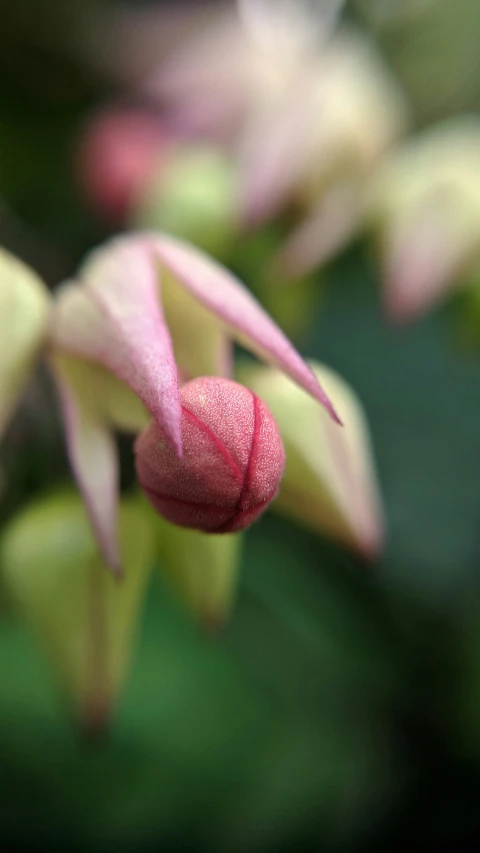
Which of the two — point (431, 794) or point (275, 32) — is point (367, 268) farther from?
point (431, 794)

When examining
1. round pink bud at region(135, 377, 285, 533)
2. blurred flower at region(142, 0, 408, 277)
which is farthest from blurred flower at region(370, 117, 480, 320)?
round pink bud at region(135, 377, 285, 533)

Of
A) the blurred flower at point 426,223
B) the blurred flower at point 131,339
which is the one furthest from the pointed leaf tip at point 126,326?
the blurred flower at point 426,223

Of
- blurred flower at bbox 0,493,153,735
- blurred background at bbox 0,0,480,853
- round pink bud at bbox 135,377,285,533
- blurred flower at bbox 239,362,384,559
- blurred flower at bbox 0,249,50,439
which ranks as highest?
round pink bud at bbox 135,377,285,533

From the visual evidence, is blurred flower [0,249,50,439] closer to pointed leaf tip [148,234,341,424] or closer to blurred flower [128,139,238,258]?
pointed leaf tip [148,234,341,424]

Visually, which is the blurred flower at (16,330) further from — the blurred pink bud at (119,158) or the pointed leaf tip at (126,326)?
the blurred pink bud at (119,158)

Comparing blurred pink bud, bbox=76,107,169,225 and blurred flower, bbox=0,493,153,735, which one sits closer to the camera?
blurred flower, bbox=0,493,153,735

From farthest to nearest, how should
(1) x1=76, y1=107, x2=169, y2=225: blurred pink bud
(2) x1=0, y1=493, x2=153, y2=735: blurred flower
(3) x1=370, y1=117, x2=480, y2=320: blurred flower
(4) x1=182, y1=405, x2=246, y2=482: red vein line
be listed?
(1) x1=76, y1=107, x2=169, y2=225: blurred pink bud → (3) x1=370, y1=117, x2=480, y2=320: blurred flower → (2) x1=0, y1=493, x2=153, y2=735: blurred flower → (4) x1=182, y1=405, x2=246, y2=482: red vein line
